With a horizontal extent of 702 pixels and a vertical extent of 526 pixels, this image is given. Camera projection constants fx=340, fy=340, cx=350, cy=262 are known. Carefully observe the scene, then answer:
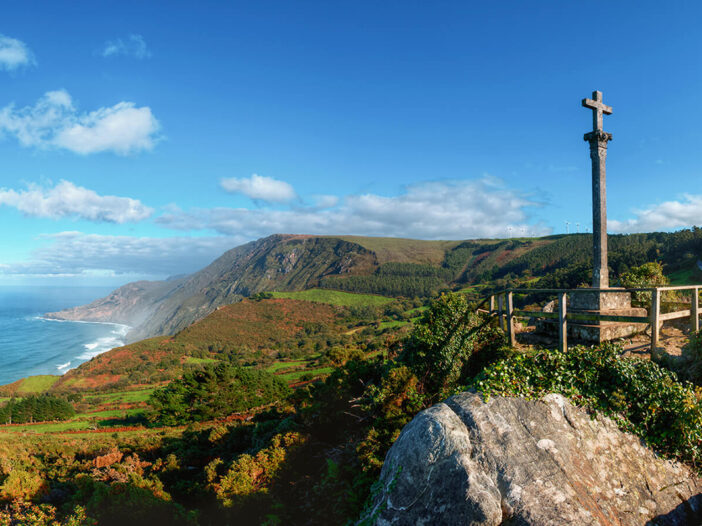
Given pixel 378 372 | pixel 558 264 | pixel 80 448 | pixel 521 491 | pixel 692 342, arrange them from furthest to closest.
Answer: pixel 558 264
pixel 80 448
pixel 378 372
pixel 692 342
pixel 521 491

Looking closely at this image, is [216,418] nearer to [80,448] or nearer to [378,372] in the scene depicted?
[80,448]

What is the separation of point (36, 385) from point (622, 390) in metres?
126

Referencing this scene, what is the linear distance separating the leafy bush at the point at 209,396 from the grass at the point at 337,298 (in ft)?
393

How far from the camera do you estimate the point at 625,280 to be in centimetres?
1413

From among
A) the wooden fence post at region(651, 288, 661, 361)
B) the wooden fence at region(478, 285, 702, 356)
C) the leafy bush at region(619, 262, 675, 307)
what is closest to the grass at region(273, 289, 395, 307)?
the leafy bush at region(619, 262, 675, 307)

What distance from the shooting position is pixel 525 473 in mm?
4785

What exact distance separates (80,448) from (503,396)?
2788 cm

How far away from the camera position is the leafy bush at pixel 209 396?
39.2 metres

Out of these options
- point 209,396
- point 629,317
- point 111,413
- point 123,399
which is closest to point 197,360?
point 123,399

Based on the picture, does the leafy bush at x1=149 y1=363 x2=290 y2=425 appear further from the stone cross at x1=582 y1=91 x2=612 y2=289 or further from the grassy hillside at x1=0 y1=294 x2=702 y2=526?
the stone cross at x1=582 y1=91 x2=612 y2=289

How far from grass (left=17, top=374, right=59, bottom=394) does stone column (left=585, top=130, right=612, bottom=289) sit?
4613 inches

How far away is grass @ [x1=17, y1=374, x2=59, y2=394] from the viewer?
86.1 meters

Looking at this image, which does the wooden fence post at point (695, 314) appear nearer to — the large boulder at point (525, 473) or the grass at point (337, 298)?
the large boulder at point (525, 473)

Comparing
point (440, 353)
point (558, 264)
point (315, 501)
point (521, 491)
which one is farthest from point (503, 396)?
point (558, 264)
